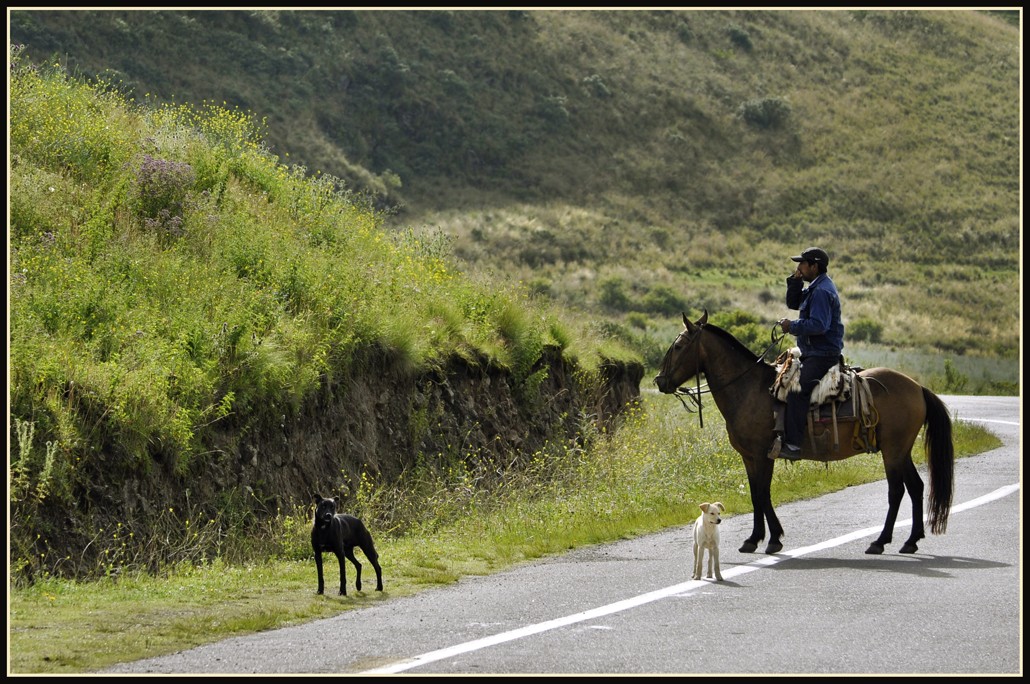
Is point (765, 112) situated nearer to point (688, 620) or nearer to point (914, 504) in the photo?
point (914, 504)

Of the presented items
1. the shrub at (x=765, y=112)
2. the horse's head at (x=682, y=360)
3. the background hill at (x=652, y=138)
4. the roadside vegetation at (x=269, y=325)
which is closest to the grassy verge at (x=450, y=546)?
the roadside vegetation at (x=269, y=325)

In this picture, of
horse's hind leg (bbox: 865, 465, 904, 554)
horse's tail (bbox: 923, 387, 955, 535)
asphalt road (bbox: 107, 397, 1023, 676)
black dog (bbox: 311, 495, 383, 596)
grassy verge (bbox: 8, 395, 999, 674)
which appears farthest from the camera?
horse's tail (bbox: 923, 387, 955, 535)

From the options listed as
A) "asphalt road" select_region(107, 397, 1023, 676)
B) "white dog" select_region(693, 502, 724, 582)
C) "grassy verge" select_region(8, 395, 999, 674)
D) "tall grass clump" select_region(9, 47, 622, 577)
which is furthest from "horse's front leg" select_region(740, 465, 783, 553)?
"tall grass clump" select_region(9, 47, 622, 577)

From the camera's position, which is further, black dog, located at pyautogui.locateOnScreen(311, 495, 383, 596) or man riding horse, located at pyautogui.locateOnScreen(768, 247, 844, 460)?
man riding horse, located at pyautogui.locateOnScreen(768, 247, 844, 460)

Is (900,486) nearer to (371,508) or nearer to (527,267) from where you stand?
(371,508)

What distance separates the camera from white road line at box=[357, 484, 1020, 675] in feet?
27.8

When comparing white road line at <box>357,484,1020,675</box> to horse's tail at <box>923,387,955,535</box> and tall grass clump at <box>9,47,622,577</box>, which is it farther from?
tall grass clump at <box>9,47,622,577</box>

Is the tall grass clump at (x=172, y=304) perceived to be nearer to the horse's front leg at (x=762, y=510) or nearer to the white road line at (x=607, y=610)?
the white road line at (x=607, y=610)

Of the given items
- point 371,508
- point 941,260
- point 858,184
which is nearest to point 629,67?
point 858,184

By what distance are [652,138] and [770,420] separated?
306 ft

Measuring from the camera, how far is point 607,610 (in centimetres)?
1038

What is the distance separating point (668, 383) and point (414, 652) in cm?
520

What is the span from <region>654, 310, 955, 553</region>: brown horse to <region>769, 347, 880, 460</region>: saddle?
0.30 feet

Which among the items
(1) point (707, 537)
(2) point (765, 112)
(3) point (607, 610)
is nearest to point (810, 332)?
(1) point (707, 537)
